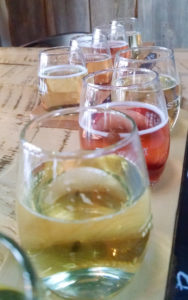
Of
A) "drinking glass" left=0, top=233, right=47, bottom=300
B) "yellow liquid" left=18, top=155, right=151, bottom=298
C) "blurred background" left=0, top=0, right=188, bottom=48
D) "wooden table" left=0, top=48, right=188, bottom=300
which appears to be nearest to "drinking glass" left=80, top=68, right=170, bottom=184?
"wooden table" left=0, top=48, right=188, bottom=300

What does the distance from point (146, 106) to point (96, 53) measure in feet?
1.34

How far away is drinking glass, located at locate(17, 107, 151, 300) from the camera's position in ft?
1.23

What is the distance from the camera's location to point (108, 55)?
0.95 m

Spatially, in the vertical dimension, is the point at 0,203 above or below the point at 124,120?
below

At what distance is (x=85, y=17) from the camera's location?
8.67ft

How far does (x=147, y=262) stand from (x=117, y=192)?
0.31ft

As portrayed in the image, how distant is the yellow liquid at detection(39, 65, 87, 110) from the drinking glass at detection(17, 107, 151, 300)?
1.37 ft

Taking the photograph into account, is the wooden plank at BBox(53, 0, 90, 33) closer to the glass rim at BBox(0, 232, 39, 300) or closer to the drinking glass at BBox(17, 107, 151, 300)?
the drinking glass at BBox(17, 107, 151, 300)

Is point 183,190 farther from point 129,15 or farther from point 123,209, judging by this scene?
point 129,15

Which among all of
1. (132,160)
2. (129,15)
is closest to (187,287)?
(132,160)

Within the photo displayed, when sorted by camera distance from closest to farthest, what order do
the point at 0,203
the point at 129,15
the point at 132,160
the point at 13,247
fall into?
the point at 13,247 → the point at 132,160 → the point at 0,203 → the point at 129,15

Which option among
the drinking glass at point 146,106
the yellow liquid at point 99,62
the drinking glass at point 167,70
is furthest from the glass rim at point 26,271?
the yellow liquid at point 99,62

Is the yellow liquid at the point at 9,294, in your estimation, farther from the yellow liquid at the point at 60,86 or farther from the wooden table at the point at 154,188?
the yellow liquid at the point at 60,86

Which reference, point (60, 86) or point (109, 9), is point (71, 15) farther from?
point (60, 86)
